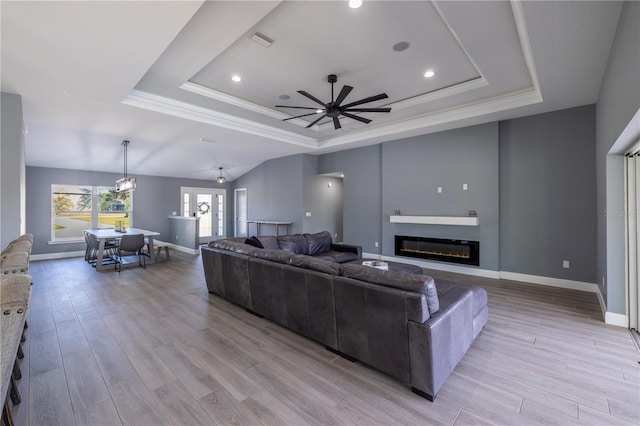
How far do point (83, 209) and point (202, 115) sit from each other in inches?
222

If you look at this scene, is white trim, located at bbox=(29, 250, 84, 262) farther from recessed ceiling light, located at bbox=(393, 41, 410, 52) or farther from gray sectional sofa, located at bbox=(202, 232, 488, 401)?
recessed ceiling light, located at bbox=(393, 41, 410, 52)

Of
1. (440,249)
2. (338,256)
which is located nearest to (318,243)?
(338,256)

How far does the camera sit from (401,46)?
3.13m

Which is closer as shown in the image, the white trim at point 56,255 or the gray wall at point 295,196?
the white trim at point 56,255

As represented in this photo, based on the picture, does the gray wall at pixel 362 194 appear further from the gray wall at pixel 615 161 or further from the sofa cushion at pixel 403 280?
the sofa cushion at pixel 403 280

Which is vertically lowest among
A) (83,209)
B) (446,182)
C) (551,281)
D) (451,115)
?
(551,281)

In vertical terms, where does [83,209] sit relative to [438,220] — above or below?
above

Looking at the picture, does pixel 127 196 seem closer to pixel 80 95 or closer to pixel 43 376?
pixel 80 95

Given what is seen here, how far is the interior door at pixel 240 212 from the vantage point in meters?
10.0

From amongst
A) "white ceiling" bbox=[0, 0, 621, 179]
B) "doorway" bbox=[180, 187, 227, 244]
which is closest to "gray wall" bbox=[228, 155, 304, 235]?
"doorway" bbox=[180, 187, 227, 244]

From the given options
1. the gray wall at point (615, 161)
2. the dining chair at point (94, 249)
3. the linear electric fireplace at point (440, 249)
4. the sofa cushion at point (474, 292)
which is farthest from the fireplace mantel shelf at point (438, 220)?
the dining chair at point (94, 249)

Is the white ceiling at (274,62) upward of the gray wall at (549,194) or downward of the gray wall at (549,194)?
upward

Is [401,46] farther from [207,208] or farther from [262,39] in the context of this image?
[207,208]

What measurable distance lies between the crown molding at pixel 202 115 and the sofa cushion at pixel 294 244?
7.94 ft
